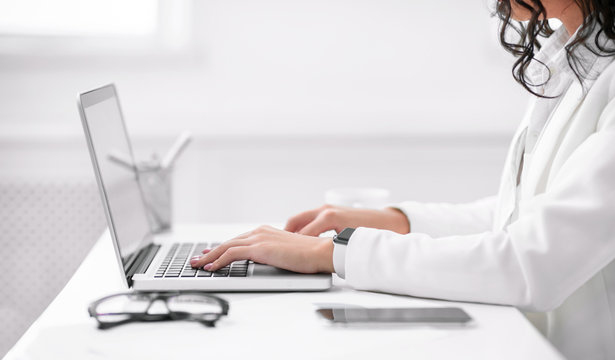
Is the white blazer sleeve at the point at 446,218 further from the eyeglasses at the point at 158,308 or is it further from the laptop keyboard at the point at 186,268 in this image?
the eyeglasses at the point at 158,308

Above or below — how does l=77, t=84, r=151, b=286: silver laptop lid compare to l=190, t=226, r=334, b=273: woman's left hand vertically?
above

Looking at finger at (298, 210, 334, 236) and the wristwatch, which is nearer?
the wristwatch

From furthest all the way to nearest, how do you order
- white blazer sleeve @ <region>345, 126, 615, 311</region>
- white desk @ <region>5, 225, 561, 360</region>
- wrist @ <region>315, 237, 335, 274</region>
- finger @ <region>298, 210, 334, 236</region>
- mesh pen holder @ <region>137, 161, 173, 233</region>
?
1. mesh pen holder @ <region>137, 161, 173, 233</region>
2. finger @ <region>298, 210, 334, 236</region>
3. wrist @ <region>315, 237, 335, 274</region>
4. white blazer sleeve @ <region>345, 126, 615, 311</region>
5. white desk @ <region>5, 225, 561, 360</region>

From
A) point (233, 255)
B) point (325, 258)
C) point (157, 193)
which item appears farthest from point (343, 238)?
point (157, 193)

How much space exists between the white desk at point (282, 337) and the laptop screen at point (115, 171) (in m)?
0.15

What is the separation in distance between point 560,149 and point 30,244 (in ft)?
5.25

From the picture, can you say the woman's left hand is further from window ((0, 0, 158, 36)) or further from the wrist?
window ((0, 0, 158, 36))

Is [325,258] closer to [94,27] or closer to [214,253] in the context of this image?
[214,253]

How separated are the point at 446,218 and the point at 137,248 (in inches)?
20.4

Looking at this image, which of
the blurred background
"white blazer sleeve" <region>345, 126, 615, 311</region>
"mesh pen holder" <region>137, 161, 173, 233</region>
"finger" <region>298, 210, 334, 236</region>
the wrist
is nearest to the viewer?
"white blazer sleeve" <region>345, 126, 615, 311</region>

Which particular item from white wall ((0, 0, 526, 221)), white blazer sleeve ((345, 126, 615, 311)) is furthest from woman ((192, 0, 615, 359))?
white wall ((0, 0, 526, 221))

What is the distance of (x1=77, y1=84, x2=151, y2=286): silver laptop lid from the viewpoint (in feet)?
3.20

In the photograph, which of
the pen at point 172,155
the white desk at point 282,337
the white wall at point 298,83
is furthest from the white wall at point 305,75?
the white desk at point 282,337

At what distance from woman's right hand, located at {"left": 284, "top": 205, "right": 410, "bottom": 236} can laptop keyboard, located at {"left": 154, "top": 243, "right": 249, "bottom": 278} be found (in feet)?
0.51
